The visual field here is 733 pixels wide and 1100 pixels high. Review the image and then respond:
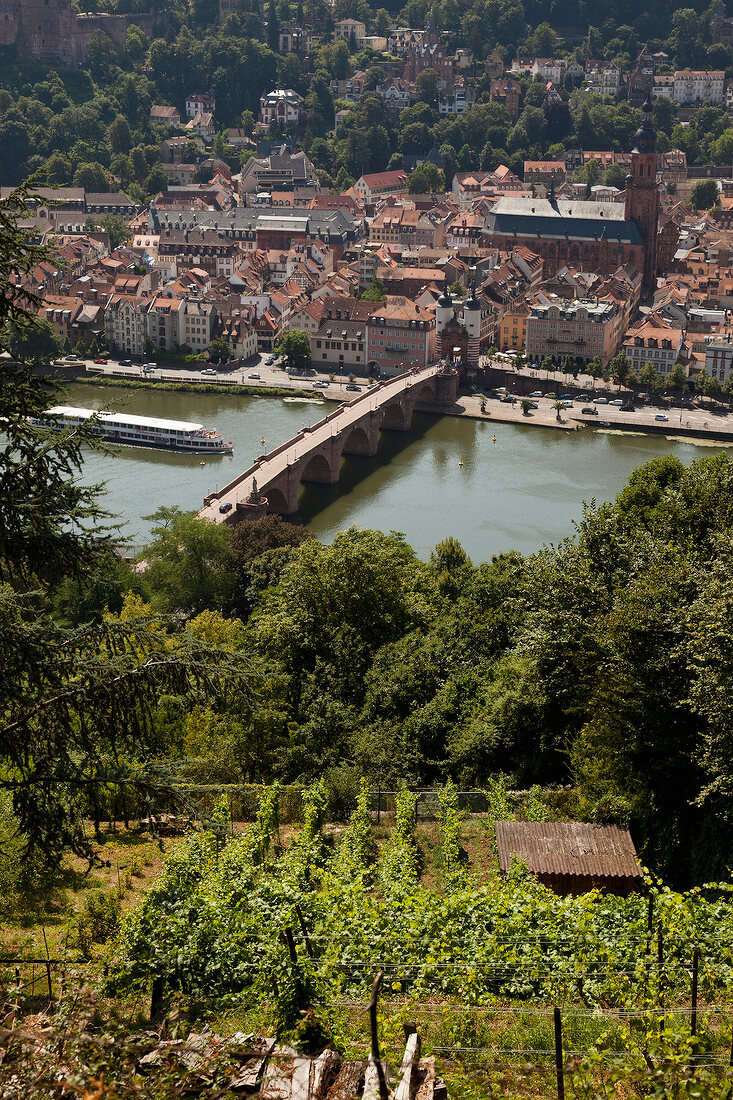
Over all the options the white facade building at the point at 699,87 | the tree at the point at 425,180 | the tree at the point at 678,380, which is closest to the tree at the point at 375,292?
the tree at the point at 678,380

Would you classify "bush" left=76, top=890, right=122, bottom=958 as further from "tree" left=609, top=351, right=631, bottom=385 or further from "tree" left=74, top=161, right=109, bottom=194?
"tree" left=74, top=161, right=109, bottom=194

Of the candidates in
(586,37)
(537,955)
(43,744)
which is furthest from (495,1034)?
(586,37)

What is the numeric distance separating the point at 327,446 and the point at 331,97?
51700 mm

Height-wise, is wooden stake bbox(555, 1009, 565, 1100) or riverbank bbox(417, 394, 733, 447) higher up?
wooden stake bbox(555, 1009, 565, 1100)

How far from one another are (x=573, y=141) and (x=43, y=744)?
239 feet

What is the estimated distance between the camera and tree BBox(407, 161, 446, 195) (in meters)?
67.8

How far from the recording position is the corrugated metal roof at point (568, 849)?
873cm

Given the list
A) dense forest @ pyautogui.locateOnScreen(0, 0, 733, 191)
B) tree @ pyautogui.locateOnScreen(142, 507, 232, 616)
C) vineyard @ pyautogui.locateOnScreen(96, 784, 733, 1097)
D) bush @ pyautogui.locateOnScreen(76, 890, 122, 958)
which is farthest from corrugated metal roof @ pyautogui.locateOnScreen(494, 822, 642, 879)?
dense forest @ pyautogui.locateOnScreen(0, 0, 733, 191)

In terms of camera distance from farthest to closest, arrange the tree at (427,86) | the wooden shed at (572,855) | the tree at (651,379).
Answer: the tree at (427,86)
the tree at (651,379)
the wooden shed at (572,855)

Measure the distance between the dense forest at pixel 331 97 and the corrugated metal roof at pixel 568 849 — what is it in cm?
6181

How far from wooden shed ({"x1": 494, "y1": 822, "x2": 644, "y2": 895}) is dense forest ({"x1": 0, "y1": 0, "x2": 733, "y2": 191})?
6184cm

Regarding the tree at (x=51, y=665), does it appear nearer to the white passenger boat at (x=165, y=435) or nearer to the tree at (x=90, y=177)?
the white passenger boat at (x=165, y=435)

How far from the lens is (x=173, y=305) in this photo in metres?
48.2

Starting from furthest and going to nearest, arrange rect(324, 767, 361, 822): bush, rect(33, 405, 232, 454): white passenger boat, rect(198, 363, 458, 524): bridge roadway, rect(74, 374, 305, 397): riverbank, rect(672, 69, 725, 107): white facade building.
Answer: rect(672, 69, 725, 107): white facade building → rect(74, 374, 305, 397): riverbank → rect(33, 405, 232, 454): white passenger boat → rect(198, 363, 458, 524): bridge roadway → rect(324, 767, 361, 822): bush
